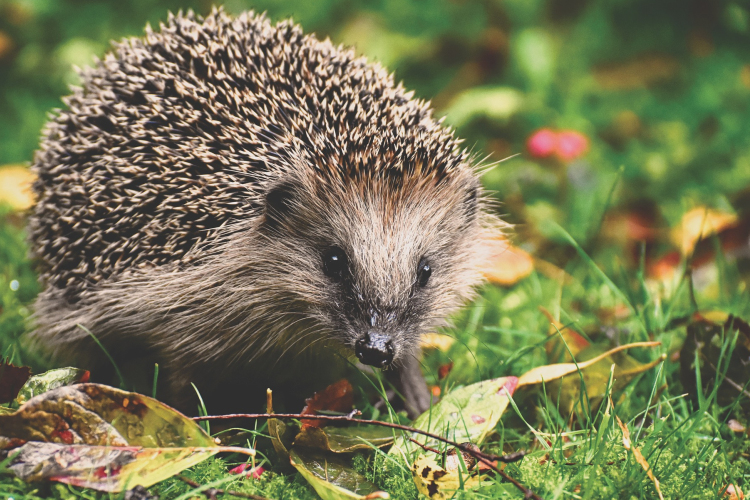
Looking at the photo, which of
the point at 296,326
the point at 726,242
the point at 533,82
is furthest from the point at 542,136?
the point at 296,326

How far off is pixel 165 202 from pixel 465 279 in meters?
1.27

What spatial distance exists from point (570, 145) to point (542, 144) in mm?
190

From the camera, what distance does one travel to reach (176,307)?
9.46 ft

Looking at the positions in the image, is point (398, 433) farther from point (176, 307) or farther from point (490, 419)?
point (176, 307)

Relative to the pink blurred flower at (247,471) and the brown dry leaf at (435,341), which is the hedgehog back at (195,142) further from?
the pink blurred flower at (247,471)

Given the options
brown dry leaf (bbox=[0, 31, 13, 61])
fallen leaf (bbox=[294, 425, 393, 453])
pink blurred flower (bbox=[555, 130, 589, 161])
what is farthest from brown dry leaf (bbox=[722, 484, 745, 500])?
brown dry leaf (bbox=[0, 31, 13, 61])

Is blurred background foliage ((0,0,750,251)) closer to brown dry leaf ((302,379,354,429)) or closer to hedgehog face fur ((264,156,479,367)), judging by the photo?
hedgehog face fur ((264,156,479,367))

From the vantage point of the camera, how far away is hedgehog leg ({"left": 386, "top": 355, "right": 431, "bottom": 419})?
111 inches

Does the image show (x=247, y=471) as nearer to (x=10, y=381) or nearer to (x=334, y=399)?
(x=334, y=399)

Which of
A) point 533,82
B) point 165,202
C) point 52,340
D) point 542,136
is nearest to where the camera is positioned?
point 165,202

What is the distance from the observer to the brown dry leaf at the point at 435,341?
2.94 m

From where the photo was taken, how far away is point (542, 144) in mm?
4992

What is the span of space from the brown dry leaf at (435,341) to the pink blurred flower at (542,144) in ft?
6.94

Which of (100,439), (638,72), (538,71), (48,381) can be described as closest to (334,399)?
(100,439)
